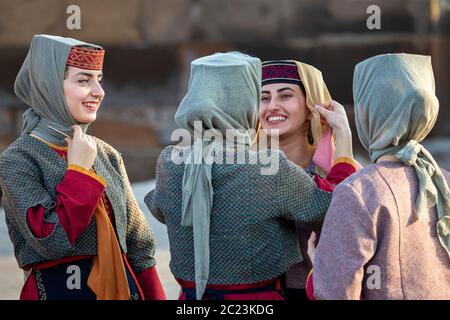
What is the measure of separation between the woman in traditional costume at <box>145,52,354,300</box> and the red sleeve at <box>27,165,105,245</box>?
32 cm

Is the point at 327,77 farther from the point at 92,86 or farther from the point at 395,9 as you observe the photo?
the point at 92,86

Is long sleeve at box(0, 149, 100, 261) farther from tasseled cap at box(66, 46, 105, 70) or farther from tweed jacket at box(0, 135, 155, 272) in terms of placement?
tasseled cap at box(66, 46, 105, 70)

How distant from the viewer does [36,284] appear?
4020 millimetres

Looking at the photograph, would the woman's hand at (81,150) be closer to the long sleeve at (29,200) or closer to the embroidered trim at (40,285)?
the long sleeve at (29,200)

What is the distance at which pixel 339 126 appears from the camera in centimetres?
429

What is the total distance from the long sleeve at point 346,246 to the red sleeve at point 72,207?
0.89m

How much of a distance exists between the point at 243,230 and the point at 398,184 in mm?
584

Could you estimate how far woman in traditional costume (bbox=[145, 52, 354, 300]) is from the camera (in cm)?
379

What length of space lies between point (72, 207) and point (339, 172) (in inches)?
38.9

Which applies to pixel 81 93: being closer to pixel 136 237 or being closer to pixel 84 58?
pixel 84 58

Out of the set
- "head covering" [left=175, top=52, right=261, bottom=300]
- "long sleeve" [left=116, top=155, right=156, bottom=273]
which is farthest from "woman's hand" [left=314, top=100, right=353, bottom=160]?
"long sleeve" [left=116, top=155, right=156, bottom=273]

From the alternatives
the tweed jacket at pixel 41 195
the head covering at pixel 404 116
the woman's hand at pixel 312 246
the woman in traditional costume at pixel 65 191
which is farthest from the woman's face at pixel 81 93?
the head covering at pixel 404 116

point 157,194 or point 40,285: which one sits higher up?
point 157,194

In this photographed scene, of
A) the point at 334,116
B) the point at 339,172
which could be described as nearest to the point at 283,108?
the point at 334,116
